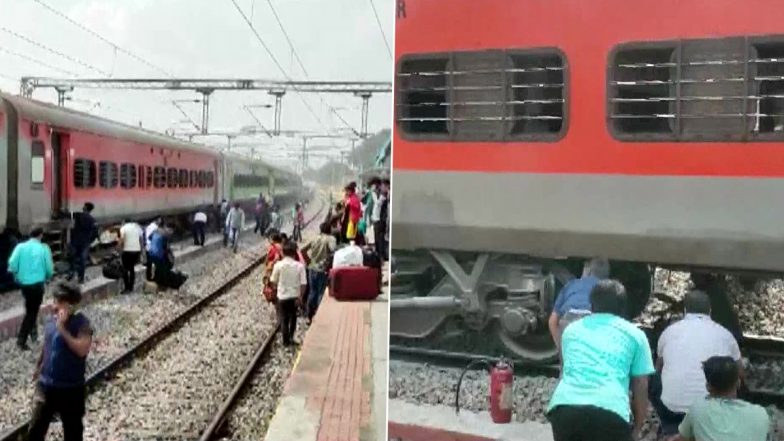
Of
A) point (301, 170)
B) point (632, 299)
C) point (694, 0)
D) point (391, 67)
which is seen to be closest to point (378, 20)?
point (391, 67)

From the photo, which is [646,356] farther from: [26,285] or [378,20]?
[26,285]

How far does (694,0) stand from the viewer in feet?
6.38

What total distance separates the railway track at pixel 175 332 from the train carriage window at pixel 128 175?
404mm

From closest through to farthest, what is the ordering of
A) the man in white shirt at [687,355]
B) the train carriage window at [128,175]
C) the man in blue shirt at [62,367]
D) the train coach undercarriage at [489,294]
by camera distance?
the man in white shirt at [687,355], the train coach undercarriage at [489,294], the man in blue shirt at [62,367], the train carriage window at [128,175]

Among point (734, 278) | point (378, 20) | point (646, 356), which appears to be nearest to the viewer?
point (646, 356)

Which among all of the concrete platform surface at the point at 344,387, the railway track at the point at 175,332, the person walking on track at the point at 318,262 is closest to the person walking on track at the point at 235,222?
the railway track at the point at 175,332

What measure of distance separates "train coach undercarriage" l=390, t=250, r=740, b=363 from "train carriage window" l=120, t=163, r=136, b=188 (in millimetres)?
902

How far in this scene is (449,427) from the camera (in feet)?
7.29

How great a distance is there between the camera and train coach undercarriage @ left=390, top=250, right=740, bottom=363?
217 centimetres

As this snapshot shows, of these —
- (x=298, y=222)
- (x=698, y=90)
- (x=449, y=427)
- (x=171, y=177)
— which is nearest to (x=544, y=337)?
(x=449, y=427)

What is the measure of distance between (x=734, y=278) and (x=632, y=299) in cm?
22

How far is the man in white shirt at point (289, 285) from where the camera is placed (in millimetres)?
2580

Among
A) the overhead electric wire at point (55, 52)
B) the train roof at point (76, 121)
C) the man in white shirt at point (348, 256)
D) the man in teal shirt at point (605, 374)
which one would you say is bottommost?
the man in teal shirt at point (605, 374)

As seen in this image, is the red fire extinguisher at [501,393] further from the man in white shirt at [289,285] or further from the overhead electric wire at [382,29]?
the overhead electric wire at [382,29]
